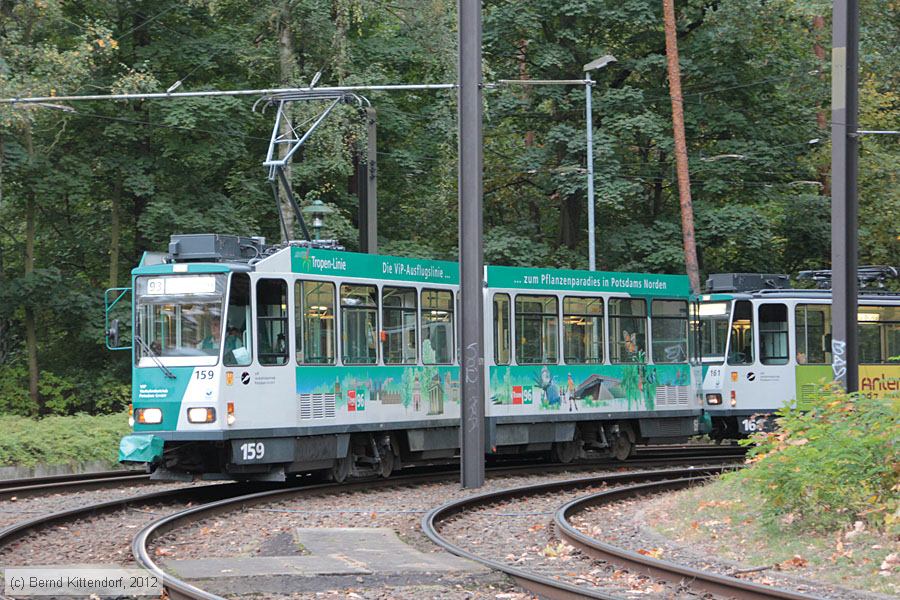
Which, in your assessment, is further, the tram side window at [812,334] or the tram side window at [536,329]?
the tram side window at [812,334]

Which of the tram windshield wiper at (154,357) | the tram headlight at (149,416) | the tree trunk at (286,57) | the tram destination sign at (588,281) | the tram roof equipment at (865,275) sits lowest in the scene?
the tram headlight at (149,416)

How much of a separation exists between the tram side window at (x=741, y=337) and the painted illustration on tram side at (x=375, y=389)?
760 cm

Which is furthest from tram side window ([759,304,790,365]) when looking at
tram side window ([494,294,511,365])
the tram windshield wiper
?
the tram windshield wiper

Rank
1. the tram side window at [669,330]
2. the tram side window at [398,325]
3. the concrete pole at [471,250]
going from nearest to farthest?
the concrete pole at [471,250] → the tram side window at [398,325] → the tram side window at [669,330]

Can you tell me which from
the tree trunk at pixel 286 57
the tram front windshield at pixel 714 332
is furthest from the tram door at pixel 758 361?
the tree trunk at pixel 286 57

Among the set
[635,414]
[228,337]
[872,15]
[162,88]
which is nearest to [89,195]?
[162,88]

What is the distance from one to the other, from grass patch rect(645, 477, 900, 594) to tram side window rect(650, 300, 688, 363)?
9779mm

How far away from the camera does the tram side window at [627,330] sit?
968 inches

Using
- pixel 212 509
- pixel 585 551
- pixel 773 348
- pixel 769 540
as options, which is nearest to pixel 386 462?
pixel 212 509

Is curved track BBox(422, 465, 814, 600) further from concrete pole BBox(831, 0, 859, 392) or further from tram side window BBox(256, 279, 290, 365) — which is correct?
concrete pole BBox(831, 0, 859, 392)

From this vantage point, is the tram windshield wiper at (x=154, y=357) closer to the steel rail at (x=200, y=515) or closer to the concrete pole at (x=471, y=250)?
the steel rail at (x=200, y=515)

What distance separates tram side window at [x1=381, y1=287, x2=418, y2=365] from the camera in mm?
20312

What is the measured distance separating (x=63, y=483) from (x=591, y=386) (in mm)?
9159

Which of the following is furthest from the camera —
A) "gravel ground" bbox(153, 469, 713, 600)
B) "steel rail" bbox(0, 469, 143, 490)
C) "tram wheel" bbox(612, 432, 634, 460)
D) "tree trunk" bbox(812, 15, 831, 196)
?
"tree trunk" bbox(812, 15, 831, 196)
